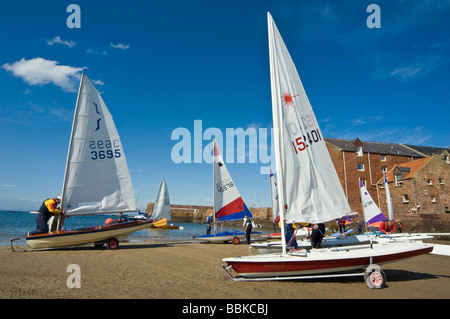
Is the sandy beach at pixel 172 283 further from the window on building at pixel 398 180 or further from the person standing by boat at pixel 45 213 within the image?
the window on building at pixel 398 180

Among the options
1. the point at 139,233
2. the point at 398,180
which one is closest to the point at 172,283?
the point at 139,233

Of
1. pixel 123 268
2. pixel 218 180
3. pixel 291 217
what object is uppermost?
pixel 218 180

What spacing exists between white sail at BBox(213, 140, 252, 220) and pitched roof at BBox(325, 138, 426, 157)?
24890 mm

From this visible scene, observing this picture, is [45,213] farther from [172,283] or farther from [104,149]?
[172,283]

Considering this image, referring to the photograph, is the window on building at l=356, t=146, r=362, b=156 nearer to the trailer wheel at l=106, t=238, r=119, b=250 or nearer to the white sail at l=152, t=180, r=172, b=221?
the white sail at l=152, t=180, r=172, b=221

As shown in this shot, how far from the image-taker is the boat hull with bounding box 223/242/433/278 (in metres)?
6.68

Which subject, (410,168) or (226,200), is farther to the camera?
(410,168)

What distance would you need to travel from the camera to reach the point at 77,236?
12.1m

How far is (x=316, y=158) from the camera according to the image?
789 centimetres

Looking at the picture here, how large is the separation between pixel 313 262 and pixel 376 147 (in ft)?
134
